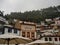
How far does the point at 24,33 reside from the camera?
158 ft

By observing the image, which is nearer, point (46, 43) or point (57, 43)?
point (46, 43)

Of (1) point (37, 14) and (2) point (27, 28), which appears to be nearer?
(2) point (27, 28)

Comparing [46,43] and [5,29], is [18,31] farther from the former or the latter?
[46,43]

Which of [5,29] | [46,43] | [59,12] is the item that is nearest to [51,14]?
[59,12]

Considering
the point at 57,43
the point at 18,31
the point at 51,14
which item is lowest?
the point at 57,43

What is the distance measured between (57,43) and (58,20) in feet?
87.3

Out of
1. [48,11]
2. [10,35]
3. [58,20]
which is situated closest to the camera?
[10,35]

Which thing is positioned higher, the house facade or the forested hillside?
the forested hillside

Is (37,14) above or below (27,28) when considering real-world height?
above

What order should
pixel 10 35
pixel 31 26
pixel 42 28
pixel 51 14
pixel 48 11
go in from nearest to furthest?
pixel 10 35 → pixel 31 26 → pixel 42 28 → pixel 51 14 → pixel 48 11

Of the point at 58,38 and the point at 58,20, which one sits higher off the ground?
the point at 58,20

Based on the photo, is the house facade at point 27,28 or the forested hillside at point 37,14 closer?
the house facade at point 27,28

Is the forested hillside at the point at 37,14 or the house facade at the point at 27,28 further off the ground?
the forested hillside at the point at 37,14

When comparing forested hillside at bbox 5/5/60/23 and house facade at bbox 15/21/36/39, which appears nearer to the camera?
house facade at bbox 15/21/36/39
